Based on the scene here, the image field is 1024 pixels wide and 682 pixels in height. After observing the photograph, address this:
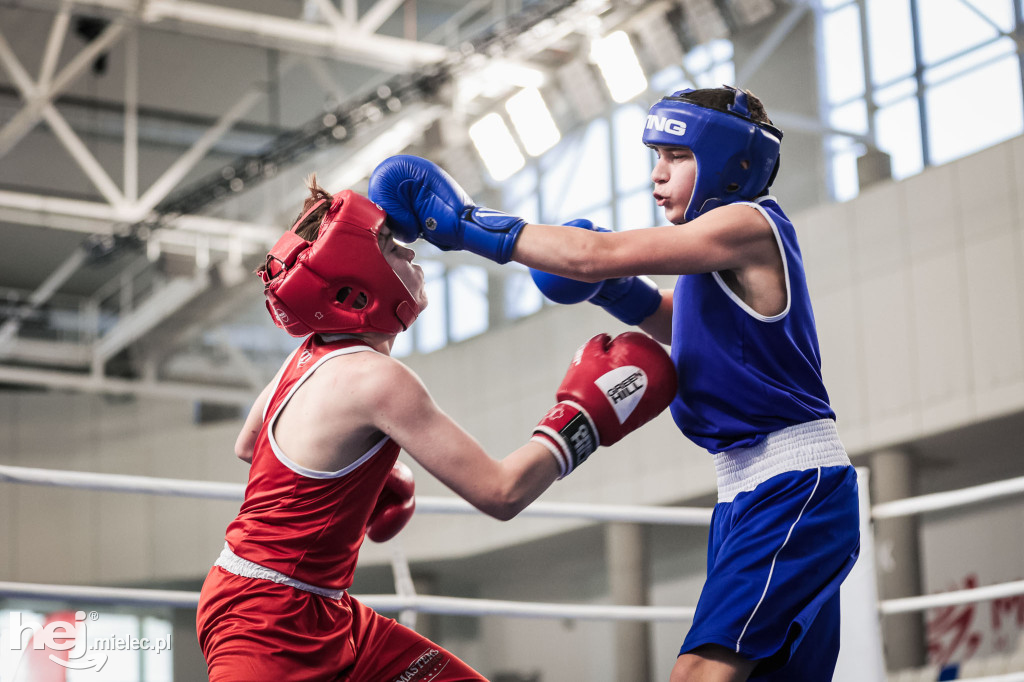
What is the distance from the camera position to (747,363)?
2043 mm

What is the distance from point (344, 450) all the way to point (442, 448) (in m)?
0.17

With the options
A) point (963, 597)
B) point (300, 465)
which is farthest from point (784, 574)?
point (963, 597)

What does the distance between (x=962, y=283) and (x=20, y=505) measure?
10372mm

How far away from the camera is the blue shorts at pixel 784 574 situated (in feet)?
6.29

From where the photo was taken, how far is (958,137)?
920 centimetres

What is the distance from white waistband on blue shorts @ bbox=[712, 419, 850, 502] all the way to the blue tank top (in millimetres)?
16

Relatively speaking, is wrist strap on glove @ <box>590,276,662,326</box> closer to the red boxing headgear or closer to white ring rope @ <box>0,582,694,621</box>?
the red boxing headgear

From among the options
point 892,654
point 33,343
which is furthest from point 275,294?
point 33,343

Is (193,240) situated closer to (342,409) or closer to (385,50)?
(385,50)

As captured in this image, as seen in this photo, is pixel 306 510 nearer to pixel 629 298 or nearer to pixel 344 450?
pixel 344 450

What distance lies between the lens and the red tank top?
190 centimetres

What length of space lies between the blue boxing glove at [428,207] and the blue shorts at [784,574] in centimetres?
65

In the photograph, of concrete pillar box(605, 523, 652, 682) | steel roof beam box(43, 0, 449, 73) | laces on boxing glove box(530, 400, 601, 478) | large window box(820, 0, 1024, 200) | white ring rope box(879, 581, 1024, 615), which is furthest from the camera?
concrete pillar box(605, 523, 652, 682)

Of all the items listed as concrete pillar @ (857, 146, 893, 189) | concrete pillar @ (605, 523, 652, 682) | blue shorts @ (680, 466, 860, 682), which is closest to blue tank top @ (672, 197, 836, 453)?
blue shorts @ (680, 466, 860, 682)
